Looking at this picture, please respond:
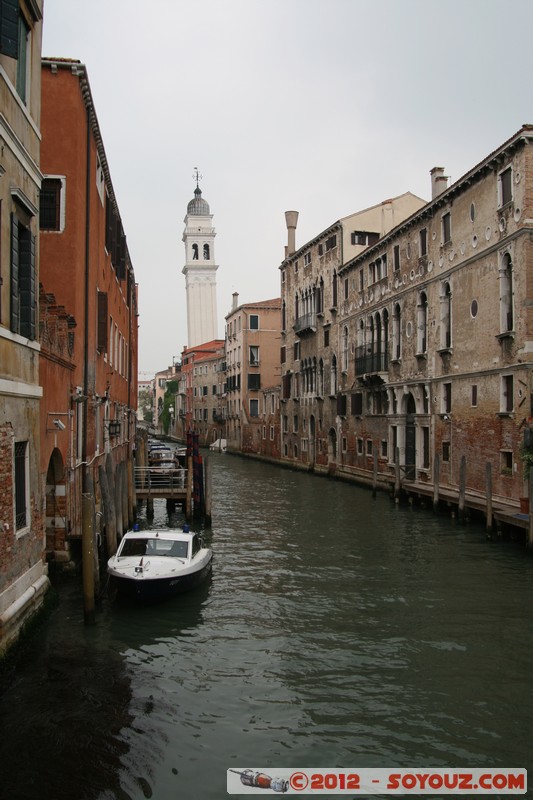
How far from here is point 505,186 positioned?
18.2 m

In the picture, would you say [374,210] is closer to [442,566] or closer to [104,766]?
[442,566]

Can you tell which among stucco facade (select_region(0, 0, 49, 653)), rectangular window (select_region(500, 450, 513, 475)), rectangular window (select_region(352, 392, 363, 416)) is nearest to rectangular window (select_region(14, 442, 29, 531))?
stucco facade (select_region(0, 0, 49, 653))

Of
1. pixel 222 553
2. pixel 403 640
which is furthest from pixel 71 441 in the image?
pixel 403 640

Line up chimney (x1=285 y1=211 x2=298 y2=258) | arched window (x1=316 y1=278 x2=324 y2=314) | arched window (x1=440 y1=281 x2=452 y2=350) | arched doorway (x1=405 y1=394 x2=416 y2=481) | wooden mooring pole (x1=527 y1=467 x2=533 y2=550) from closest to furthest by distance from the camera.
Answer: wooden mooring pole (x1=527 y1=467 x2=533 y2=550)
arched window (x1=440 y1=281 x2=452 y2=350)
arched doorway (x1=405 y1=394 x2=416 y2=481)
arched window (x1=316 y1=278 x2=324 y2=314)
chimney (x1=285 y1=211 x2=298 y2=258)

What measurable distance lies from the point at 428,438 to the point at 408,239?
22.8 feet

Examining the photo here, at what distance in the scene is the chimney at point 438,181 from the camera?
81.0 feet

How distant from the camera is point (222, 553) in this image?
15891 millimetres

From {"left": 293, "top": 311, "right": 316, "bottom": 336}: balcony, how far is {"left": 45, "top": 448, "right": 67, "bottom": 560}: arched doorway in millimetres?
26151

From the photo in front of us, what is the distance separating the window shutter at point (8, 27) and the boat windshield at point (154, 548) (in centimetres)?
774

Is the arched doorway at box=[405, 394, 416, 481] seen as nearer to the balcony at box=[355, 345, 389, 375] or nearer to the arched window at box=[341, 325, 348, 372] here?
the balcony at box=[355, 345, 389, 375]

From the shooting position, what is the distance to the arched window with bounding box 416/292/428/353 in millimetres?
24203

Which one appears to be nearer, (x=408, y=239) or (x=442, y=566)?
(x=442, y=566)

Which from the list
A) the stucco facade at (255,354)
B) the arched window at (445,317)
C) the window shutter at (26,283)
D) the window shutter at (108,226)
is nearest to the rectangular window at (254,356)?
the stucco facade at (255,354)

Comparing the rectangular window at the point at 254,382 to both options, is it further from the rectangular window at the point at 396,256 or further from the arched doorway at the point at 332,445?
the rectangular window at the point at 396,256
